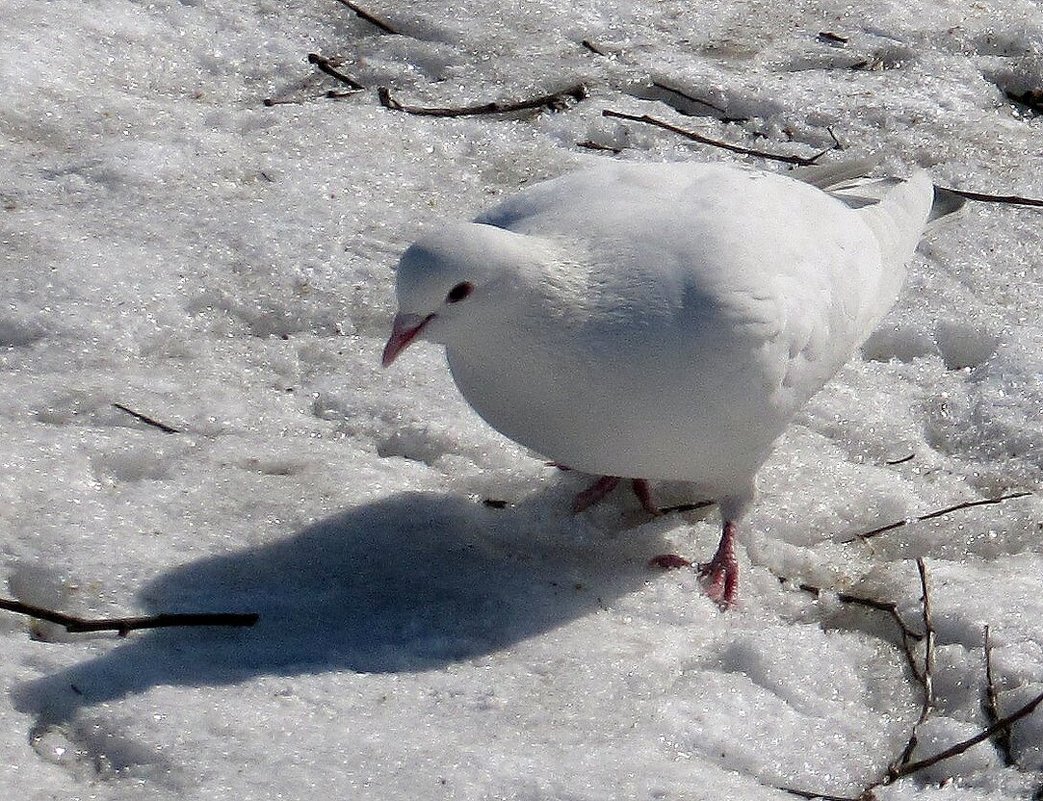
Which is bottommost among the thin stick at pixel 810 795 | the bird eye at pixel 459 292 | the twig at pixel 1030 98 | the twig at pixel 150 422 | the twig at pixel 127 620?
the twig at pixel 150 422

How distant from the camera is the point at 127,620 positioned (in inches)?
123

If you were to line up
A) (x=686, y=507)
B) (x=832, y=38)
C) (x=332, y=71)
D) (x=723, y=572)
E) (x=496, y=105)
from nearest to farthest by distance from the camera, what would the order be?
(x=723, y=572), (x=686, y=507), (x=496, y=105), (x=332, y=71), (x=832, y=38)

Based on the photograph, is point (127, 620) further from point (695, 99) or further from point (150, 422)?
point (695, 99)

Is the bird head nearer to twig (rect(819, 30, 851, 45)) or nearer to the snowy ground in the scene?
the snowy ground

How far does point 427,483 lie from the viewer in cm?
387

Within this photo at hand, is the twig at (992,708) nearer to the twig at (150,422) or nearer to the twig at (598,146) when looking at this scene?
the twig at (150,422)

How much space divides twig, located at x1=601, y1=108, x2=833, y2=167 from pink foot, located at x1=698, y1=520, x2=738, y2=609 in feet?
6.31

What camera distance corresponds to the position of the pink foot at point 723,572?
3.56m

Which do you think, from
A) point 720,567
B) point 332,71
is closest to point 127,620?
point 720,567

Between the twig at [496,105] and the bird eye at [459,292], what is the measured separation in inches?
91.4

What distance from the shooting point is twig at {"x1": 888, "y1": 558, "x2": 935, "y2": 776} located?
118 inches

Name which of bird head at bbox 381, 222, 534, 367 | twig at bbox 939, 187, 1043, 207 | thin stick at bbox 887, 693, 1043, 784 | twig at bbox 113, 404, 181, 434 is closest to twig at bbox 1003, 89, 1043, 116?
twig at bbox 939, 187, 1043, 207

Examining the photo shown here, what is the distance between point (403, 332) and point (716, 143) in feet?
7.49

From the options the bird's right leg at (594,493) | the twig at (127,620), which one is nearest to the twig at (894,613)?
the bird's right leg at (594,493)
